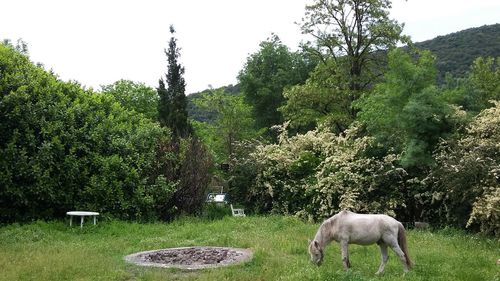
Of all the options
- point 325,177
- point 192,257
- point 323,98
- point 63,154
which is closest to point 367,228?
point 192,257

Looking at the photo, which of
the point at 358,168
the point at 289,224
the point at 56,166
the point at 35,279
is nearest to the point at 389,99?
the point at 358,168

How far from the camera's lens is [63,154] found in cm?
1672

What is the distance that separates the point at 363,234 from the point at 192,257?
372cm

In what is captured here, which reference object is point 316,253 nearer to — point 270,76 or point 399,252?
point 399,252

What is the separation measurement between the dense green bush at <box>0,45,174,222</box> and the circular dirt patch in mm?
6193

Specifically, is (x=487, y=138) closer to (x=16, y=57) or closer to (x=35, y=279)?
(x=35, y=279)

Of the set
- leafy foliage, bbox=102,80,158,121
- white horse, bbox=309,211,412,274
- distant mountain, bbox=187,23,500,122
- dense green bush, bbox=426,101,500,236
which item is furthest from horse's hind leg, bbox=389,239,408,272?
distant mountain, bbox=187,23,500,122

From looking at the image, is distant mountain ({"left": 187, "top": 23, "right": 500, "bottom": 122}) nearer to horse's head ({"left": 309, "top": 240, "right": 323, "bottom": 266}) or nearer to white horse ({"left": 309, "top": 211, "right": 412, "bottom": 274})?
white horse ({"left": 309, "top": 211, "right": 412, "bottom": 274})

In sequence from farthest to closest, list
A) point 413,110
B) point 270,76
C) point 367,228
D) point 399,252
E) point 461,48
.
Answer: point 461,48, point 270,76, point 413,110, point 367,228, point 399,252

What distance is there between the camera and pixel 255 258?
10.3 meters

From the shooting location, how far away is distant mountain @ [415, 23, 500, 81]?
148 feet

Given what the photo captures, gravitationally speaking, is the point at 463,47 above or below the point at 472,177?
above

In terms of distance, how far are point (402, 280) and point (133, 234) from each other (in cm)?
889

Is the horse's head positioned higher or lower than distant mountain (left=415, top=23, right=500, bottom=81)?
lower
